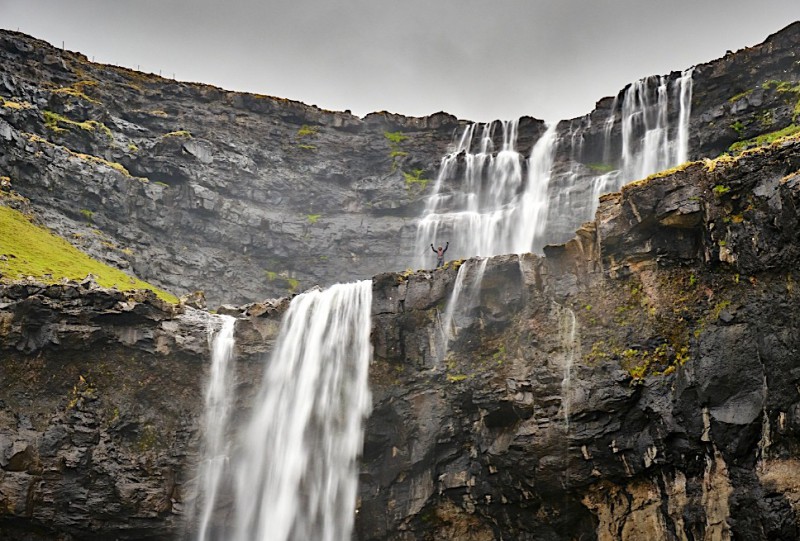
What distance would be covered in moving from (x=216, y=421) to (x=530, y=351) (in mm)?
13944

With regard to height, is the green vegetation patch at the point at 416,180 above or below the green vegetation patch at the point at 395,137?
below

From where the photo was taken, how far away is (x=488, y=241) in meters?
38.3

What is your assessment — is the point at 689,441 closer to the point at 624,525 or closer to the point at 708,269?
the point at 624,525

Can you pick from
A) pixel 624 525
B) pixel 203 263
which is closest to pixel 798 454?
pixel 624 525

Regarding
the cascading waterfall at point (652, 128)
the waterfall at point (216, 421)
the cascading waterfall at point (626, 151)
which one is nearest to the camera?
the waterfall at point (216, 421)

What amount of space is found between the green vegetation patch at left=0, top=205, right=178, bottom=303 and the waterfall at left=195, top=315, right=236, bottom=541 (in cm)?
693

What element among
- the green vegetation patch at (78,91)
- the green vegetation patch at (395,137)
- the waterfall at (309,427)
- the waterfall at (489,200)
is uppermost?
the green vegetation patch at (395,137)

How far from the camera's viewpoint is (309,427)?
25.2 meters

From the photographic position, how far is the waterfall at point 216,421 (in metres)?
25.0

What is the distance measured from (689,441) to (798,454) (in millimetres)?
2668

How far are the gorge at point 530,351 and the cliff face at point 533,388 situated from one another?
70 mm

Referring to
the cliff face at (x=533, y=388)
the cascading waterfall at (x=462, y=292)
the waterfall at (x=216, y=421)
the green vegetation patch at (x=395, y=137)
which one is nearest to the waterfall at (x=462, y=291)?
the cascading waterfall at (x=462, y=292)

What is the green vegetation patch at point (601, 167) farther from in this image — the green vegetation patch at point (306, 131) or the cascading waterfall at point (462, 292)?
the green vegetation patch at point (306, 131)

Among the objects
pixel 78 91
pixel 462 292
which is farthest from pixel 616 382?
pixel 78 91
